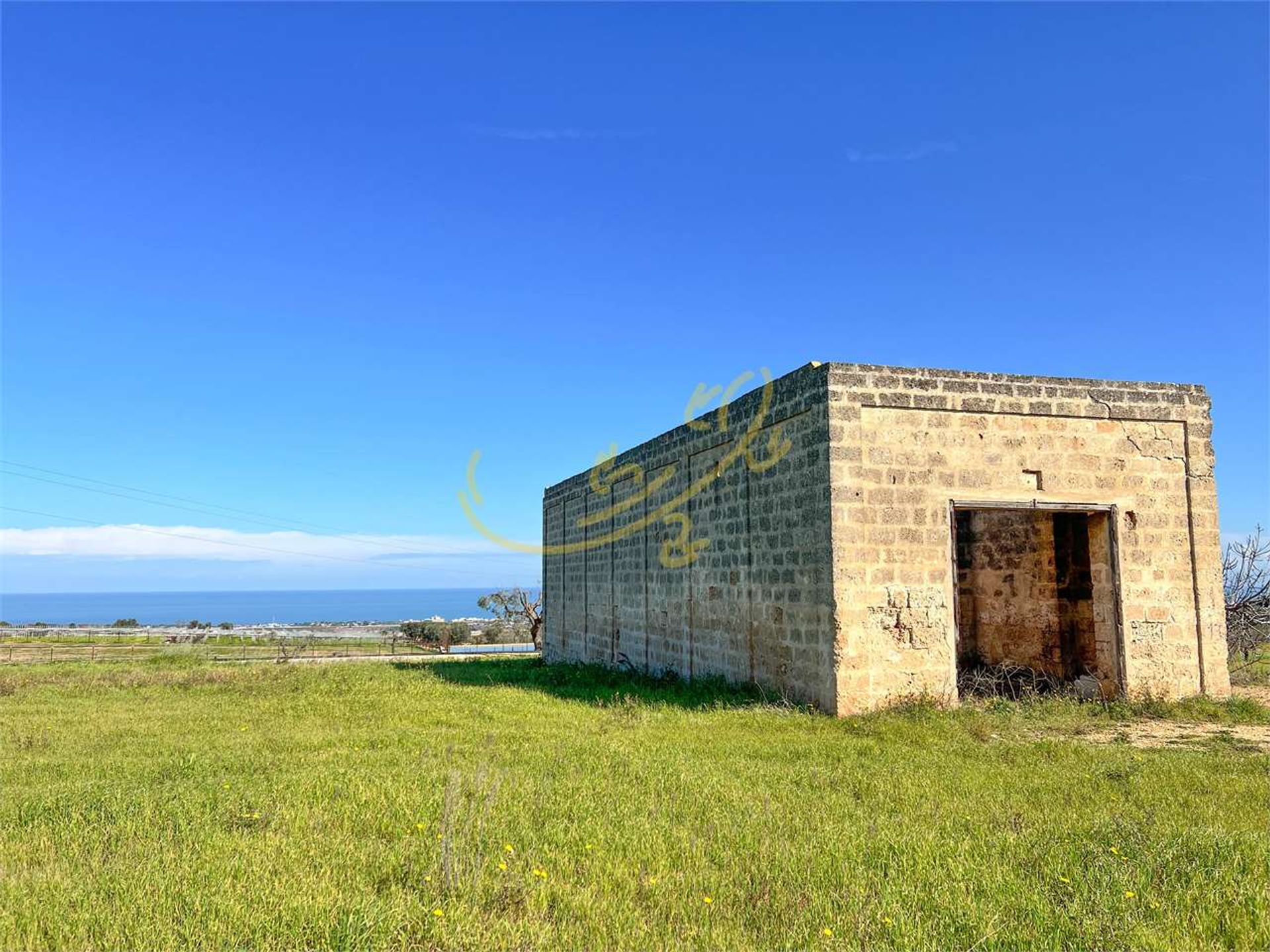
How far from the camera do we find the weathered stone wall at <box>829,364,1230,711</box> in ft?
32.3

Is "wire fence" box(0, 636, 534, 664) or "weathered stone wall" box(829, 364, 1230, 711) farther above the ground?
"weathered stone wall" box(829, 364, 1230, 711)

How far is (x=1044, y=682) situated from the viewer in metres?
12.7

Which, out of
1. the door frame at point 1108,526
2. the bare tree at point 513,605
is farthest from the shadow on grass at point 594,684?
the bare tree at point 513,605

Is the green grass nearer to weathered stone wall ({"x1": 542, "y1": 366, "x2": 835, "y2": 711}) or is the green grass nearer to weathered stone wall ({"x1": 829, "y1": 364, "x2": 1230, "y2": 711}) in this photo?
weathered stone wall ({"x1": 829, "y1": 364, "x2": 1230, "y2": 711})

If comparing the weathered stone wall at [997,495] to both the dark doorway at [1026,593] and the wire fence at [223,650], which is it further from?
the wire fence at [223,650]

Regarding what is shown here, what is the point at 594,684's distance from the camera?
14.5m

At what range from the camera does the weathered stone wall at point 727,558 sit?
1022 cm

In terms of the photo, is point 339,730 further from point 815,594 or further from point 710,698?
point 815,594

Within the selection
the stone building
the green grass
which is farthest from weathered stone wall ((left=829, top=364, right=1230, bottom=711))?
the green grass

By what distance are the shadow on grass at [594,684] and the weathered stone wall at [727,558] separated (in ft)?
1.08

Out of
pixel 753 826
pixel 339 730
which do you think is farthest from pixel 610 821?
pixel 339 730

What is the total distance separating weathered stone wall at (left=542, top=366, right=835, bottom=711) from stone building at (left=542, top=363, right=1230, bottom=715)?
41 mm

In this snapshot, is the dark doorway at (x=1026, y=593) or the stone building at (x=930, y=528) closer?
the stone building at (x=930, y=528)

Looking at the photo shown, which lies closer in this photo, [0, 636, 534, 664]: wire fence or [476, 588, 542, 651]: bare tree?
[0, 636, 534, 664]: wire fence
